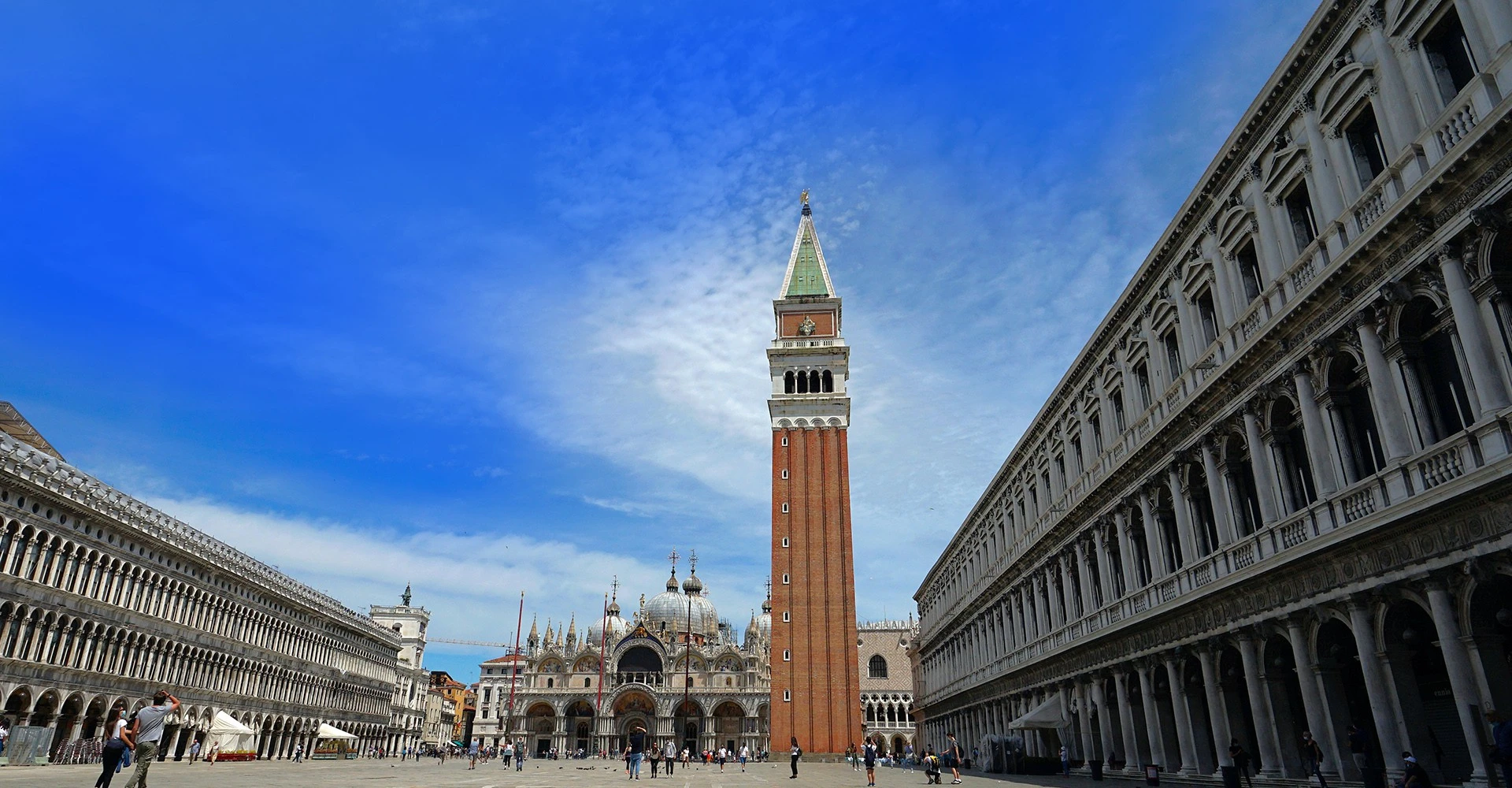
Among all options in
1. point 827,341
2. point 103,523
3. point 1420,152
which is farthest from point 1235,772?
point 827,341

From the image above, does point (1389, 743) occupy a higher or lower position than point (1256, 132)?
lower

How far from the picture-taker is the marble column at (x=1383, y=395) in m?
15.6

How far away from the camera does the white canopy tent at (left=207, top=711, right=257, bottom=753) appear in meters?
48.7

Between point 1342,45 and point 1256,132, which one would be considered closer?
point 1342,45

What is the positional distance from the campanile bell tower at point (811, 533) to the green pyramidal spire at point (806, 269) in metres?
0.21

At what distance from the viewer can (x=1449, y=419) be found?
1534 centimetres

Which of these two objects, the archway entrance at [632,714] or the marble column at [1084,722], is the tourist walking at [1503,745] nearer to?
the marble column at [1084,722]

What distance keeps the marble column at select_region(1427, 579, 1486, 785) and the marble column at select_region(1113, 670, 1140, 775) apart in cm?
1288

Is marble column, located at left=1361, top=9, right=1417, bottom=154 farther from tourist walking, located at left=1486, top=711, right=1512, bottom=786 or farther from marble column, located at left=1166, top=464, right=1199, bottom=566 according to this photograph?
marble column, located at left=1166, top=464, right=1199, bottom=566

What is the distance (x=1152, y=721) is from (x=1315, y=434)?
1108cm

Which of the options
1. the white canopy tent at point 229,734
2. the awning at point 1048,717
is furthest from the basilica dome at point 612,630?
the awning at point 1048,717

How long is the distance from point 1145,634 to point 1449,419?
11843 mm

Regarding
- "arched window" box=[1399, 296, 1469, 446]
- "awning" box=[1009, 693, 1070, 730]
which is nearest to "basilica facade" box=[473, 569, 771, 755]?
"awning" box=[1009, 693, 1070, 730]

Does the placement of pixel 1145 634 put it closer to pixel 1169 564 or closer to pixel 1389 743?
pixel 1169 564
